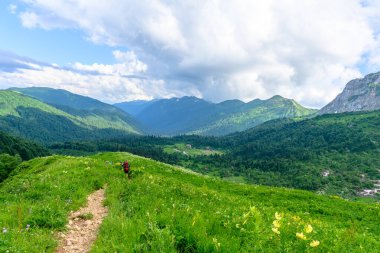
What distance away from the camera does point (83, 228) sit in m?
12.3

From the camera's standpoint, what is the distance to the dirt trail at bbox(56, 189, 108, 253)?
10234 mm

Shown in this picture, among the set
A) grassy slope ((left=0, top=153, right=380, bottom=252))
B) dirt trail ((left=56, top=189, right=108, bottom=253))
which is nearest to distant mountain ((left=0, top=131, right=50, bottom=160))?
grassy slope ((left=0, top=153, right=380, bottom=252))

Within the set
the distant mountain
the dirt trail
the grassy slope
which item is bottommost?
the distant mountain

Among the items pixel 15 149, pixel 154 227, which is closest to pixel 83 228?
pixel 154 227

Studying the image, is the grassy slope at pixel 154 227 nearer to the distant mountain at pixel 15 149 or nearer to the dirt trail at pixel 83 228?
the dirt trail at pixel 83 228

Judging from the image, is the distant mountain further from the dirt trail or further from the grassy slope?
the dirt trail

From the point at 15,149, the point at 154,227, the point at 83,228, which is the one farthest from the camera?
the point at 15,149

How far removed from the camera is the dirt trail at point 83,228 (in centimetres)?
1023

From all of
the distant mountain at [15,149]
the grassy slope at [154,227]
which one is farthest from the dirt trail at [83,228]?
the distant mountain at [15,149]

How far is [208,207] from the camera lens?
1424 cm

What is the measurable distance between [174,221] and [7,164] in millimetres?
72846

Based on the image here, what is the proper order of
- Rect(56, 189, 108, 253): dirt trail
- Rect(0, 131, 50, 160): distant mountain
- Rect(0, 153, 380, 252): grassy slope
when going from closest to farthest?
1. Rect(0, 153, 380, 252): grassy slope
2. Rect(56, 189, 108, 253): dirt trail
3. Rect(0, 131, 50, 160): distant mountain

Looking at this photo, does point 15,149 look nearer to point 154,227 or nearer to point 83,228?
point 83,228

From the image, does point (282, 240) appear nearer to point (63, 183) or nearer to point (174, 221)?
point (174, 221)
